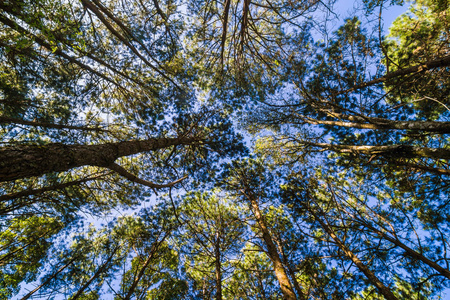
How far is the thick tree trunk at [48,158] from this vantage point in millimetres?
1873

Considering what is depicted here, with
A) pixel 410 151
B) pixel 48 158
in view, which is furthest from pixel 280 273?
pixel 48 158

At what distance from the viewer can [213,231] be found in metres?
6.85

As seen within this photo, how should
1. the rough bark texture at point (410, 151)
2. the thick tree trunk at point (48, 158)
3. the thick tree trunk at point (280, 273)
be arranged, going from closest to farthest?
the thick tree trunk at point (48, 158), the rough bark texture at point (410, 151), the thick tree trunk at point (280, 273)

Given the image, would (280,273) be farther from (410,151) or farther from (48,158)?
(48,158)

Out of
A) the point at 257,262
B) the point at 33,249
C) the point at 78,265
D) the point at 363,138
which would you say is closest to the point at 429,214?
the point at 363,138

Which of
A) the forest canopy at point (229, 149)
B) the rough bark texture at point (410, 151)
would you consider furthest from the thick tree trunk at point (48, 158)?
the rough bark texture at point (410, 151)

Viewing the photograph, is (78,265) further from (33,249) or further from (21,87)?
(21,87)

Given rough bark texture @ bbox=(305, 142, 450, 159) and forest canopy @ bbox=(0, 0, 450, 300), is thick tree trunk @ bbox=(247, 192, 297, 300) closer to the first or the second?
forest canopy @ bbox=(0, 0, 450, 300)

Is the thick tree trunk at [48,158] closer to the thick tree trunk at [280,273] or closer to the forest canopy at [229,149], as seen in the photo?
the forest canopy at [229,149]

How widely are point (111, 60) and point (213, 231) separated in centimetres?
694

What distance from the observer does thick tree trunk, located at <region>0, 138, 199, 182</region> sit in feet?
6.15

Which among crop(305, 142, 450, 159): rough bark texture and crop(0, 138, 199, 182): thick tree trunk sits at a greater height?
crop(305, 142, 450, 159): rough bark texture

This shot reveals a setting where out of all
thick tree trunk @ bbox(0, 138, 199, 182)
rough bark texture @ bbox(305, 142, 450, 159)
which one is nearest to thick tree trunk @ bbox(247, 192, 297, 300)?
rough bark texture @ bbox(305, 142, 450, 159)

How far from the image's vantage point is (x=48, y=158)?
2.19m
